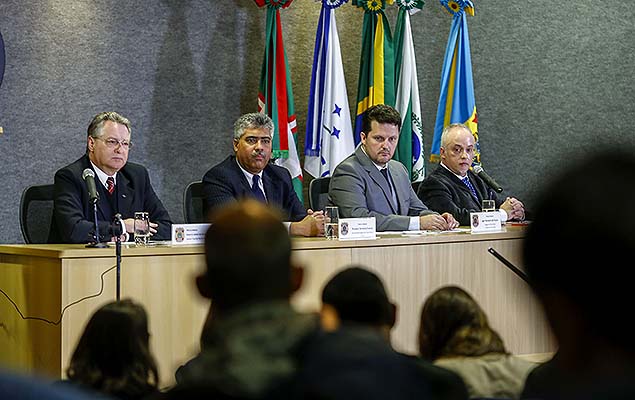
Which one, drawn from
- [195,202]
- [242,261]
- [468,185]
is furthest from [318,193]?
[242,261]

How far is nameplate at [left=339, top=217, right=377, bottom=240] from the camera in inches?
159

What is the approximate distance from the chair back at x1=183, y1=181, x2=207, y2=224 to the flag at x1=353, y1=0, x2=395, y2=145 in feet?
5.66

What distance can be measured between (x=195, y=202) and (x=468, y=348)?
322 cm

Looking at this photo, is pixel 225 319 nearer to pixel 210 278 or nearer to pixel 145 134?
pixel 210 278

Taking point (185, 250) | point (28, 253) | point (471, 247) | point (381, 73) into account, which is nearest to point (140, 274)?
point (185, 250)

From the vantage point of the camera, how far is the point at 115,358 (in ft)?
5.19

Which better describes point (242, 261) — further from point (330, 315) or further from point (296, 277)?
point (330, 315)

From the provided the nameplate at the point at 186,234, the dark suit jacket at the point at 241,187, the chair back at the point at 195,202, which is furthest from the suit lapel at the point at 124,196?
the nameplate at the point at 186,234

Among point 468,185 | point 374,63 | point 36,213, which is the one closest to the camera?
point 36,213

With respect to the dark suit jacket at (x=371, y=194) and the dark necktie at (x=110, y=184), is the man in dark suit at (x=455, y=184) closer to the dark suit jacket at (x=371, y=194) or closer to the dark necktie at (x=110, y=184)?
the dark suit jacket at (x=371, y=194)

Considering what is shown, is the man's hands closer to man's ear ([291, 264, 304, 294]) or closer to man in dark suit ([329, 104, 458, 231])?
man in dark suit ([329, 104, 458, 231])

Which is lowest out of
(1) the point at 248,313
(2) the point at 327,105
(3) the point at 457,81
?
(1) the point at 248,313

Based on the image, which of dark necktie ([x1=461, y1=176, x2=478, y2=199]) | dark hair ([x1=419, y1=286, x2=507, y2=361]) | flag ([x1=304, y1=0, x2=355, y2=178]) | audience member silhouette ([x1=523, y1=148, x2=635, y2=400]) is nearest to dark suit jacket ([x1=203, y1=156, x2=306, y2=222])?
flag ([x1=304, y1=0, x2=355, y2=178])

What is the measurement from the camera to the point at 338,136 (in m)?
6.07
